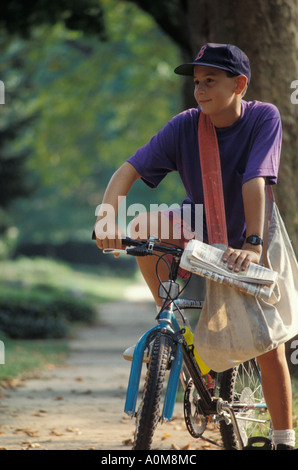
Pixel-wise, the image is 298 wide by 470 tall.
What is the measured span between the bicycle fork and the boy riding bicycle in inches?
13.0

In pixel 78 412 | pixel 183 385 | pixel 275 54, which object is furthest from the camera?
pixel 275 54

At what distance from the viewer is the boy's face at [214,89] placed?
3246 mm

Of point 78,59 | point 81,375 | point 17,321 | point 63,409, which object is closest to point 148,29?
point 78,59

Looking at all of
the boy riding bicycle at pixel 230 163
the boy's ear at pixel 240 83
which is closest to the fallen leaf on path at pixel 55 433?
the boy riding bicycle at pixel 230 163

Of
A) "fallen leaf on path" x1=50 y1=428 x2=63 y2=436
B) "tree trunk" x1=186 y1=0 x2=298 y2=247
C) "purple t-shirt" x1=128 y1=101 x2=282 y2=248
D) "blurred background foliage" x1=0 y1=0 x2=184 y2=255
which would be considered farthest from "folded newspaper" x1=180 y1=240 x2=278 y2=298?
"blurred background foliage" x1=0 y1=0 x2=184 y2=255

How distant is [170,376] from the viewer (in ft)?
10.2

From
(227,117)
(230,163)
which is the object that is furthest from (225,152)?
(227,117)

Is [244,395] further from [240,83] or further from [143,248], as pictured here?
[240,83]

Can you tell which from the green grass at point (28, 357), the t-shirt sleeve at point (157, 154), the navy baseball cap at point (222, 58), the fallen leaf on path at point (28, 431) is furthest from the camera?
the green grass at point (28, 357)

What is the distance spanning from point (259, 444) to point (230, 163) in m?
1.36

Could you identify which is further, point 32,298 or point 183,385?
point 32,298

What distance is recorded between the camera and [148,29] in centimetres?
1773

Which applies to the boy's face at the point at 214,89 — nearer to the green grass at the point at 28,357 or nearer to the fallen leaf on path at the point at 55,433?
the fallen leaf on path at the point at 55,433

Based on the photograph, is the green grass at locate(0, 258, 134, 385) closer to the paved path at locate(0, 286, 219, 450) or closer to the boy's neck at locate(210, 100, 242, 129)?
the paved path at locate(0, 286, 219, 450)
